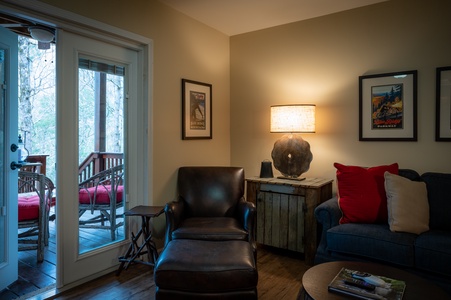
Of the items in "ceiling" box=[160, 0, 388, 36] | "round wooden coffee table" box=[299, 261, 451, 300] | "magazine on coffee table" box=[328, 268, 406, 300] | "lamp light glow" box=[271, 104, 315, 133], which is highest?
"ceiling" box=[160, 0, 388, 36]

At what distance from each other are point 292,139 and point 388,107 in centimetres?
94

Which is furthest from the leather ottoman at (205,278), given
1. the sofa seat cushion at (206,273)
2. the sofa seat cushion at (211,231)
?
the sofa seat cushion at (211,231)

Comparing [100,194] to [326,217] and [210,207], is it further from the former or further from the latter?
[326,217]

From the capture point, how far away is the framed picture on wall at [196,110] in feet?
11.0

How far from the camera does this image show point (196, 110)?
350cm

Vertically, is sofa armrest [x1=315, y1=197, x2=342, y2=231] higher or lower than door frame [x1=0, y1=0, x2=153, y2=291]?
lower

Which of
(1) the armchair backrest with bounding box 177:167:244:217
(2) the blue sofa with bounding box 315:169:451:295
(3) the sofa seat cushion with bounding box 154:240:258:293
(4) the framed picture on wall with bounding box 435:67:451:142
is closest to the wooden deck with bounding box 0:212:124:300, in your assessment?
(1) the armchair backrest with bounding box 177:167:244:217

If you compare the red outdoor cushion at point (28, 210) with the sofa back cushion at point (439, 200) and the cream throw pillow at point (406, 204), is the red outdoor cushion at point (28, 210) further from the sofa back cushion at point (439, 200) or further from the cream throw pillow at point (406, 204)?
the sofa back cushion at point (439, 200)

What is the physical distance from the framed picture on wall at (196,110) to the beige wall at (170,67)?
0.06m

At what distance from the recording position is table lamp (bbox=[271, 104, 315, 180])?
3113 millimetres

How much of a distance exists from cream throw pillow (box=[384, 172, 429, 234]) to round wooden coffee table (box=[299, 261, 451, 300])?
0.59 m

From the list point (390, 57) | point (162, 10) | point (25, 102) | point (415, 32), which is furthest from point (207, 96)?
point (25, 102)

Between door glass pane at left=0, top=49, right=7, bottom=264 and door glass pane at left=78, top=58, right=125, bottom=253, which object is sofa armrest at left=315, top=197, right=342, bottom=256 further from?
door glass pane at left=0, top=49, right=7, bottom=264

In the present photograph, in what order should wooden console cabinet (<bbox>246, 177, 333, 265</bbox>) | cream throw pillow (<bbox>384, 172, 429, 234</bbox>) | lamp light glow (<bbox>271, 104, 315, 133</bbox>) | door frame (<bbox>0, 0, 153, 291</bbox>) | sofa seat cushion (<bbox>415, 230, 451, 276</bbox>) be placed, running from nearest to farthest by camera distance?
sofa seat cushion (<bbox>415, 230, 451, 276</bbox>)
door frame (<bbox>0, 0, 153, 291</bbox>)
cream throw pillow (<bbox>384, 172, 429, 234</bbox>)
wooden console cabinet (<bbox>246, 177, 333, 265</bbox>)
lamp light glow (<bbox>271, 104, 315, 133</bbox>)
